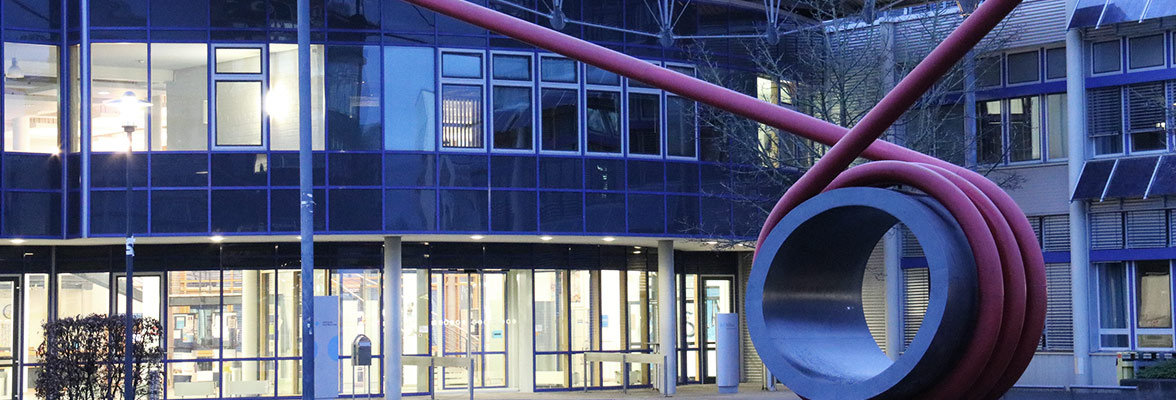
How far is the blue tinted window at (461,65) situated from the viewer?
30.1 metres

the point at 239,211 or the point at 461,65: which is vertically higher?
the point at 461,65

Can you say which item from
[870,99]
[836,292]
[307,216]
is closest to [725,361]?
[870,99]

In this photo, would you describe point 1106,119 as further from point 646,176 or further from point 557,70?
point 557,70

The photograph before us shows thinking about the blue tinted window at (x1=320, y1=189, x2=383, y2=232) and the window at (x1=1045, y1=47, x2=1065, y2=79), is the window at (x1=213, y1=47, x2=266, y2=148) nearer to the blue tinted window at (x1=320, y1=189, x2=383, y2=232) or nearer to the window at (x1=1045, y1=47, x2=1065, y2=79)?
the blue tinted window at (x1=320, y1=189, x2=383, y2=232)

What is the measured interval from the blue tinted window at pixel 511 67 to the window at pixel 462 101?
0.34 metres

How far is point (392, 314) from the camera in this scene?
1225 inches

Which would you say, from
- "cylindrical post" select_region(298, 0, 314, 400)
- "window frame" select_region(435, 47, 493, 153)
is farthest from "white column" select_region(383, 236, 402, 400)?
"cylindrical post" select_region(298, 0, 314, 400)

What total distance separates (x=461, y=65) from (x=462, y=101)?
66 centimetres

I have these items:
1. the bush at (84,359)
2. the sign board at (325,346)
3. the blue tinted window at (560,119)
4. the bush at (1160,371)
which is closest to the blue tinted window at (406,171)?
the blue tinted window at (560,119)

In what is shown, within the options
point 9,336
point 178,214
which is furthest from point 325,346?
point 9,336

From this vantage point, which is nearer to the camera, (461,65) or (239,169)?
(239,169)

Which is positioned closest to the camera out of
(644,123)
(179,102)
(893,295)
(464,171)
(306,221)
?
(306,221)

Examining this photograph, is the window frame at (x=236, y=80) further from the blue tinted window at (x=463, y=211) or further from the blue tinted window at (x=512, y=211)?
the blue tinted window at (x=512, y=211)

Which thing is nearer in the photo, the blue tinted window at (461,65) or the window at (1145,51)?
the blue tinted window at (461,65)
